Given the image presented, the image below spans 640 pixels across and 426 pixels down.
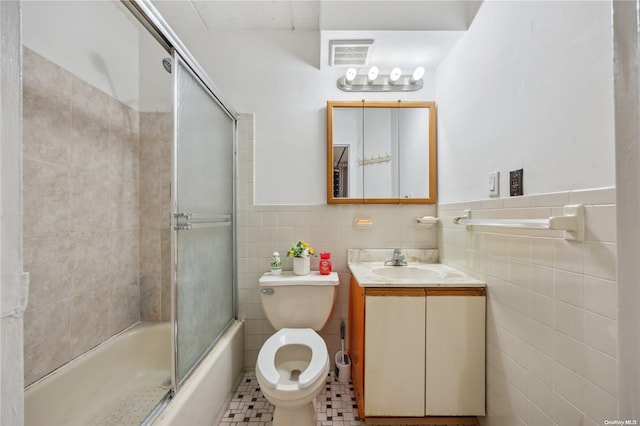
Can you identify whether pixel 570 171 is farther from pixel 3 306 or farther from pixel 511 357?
pixel 3 306

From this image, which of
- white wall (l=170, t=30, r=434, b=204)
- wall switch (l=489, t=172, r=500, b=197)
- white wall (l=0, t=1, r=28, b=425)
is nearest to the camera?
white wall (l=0, t=1, r=28, b=425)

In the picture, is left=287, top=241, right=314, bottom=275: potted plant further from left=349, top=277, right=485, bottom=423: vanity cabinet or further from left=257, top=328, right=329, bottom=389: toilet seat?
left=349, top=277, right=485, bottom=423: vanity cabinet

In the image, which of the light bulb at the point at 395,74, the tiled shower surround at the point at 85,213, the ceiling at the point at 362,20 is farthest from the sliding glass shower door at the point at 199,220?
the light bulb at the point at 395,74

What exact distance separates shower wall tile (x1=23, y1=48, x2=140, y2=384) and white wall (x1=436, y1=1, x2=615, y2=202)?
199 cm

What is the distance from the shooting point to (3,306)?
281 millimetres

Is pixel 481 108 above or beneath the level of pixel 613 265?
above

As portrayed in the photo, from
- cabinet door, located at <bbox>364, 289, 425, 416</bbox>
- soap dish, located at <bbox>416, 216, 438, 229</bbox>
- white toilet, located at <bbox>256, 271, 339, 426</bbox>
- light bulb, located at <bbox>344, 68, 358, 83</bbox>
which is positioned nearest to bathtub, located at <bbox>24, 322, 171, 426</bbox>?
white toilet, located at <bbox>256, 271, 339, 426</bbox>

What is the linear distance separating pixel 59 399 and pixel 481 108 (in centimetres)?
236

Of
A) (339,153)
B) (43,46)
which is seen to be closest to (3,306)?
(43,46)

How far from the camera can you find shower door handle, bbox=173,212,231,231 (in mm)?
1158

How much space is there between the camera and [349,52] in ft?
5.65

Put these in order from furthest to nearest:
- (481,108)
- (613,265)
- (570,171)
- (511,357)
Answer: (481,108), (511,357), (570,171), (613,265)

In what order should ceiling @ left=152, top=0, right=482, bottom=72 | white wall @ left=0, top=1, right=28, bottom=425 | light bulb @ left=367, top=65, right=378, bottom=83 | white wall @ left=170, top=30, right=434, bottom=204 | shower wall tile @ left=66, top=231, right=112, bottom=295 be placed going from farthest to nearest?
white wall @ left=170, top=30, right=434, bottom=204
light bulb @ left=367, top=65, right=378, bottom=83
ceiling @ left=152, top=0, right=482, bottom=72
shower wall tile @ left=66, top=231, right=112, bottom=295
white wall @ left=0, top=1, right=28, bottom=425

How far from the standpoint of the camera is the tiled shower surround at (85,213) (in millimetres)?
1157
